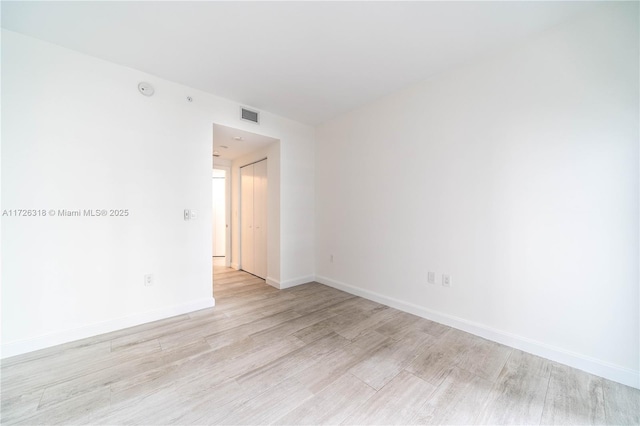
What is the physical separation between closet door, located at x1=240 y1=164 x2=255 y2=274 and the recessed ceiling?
43 cm

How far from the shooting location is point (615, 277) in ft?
5.93

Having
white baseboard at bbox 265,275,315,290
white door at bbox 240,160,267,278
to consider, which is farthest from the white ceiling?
white baseboard at bbox 265,275,315,290

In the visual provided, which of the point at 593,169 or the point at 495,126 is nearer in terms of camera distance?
the point at 593,169

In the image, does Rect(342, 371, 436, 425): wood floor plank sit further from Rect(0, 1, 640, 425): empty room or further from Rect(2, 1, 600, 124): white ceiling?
Rect(2, 1, 600, 124): white ceiling

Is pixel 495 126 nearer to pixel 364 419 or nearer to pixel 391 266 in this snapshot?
pixel 391 266

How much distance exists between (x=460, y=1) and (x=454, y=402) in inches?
113

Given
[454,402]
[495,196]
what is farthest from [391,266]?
[454,402]

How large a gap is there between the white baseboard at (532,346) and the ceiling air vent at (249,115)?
124 inches

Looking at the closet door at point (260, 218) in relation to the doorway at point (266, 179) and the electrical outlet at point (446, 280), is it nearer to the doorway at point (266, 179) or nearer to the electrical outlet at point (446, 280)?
the doorway at point (266, 179)

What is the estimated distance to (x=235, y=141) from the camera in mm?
3973

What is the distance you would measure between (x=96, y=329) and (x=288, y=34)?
3.41 m

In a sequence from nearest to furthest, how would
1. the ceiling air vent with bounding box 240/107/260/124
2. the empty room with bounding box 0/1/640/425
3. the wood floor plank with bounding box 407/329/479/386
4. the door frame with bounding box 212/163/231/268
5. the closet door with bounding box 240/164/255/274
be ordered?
the empty room with bounding box 0/1/640/425 < the wood floor plank with bounding box 407/329/479/386 < the ceiling air vent with bounding box 240/107/260/124 < the closet door with bounding box 240/164/255/274 < the door frame with bounding box 212/163/231/268

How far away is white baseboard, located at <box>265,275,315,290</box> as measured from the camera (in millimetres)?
3958

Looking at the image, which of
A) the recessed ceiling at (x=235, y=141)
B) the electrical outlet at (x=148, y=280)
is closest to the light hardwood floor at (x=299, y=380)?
the electrical outlet at (x=148, y=280)
